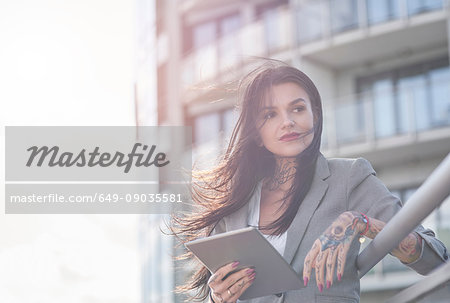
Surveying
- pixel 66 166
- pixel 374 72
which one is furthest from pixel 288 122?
pixel 374 72

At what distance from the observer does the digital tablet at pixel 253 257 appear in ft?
7.16

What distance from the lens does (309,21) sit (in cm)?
1453

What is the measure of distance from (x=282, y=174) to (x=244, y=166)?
14 centimetres

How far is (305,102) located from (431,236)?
583mm

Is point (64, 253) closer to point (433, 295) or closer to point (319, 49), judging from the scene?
point (319, 49)

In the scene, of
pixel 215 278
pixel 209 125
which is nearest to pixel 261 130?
pixel 215 278

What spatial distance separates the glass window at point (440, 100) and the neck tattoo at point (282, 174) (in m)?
10.2

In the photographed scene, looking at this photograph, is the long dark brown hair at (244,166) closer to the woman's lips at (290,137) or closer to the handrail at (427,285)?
the woman's lips at (290,137)

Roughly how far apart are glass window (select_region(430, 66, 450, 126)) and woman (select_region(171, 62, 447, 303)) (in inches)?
400

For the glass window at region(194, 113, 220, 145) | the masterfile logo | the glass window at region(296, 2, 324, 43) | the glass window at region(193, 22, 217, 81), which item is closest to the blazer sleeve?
the masterfile logo

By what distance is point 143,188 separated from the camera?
1349cm

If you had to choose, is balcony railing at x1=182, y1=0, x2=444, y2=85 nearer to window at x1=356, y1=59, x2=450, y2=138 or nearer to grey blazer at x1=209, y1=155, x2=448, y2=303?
Answer: window at x1=356, y1=59, x2=450, y2=138

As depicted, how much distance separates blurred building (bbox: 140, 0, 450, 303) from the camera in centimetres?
1300

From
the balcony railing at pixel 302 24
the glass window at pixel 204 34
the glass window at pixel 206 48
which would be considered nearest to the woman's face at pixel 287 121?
the balcony railing at pixel 302 24
